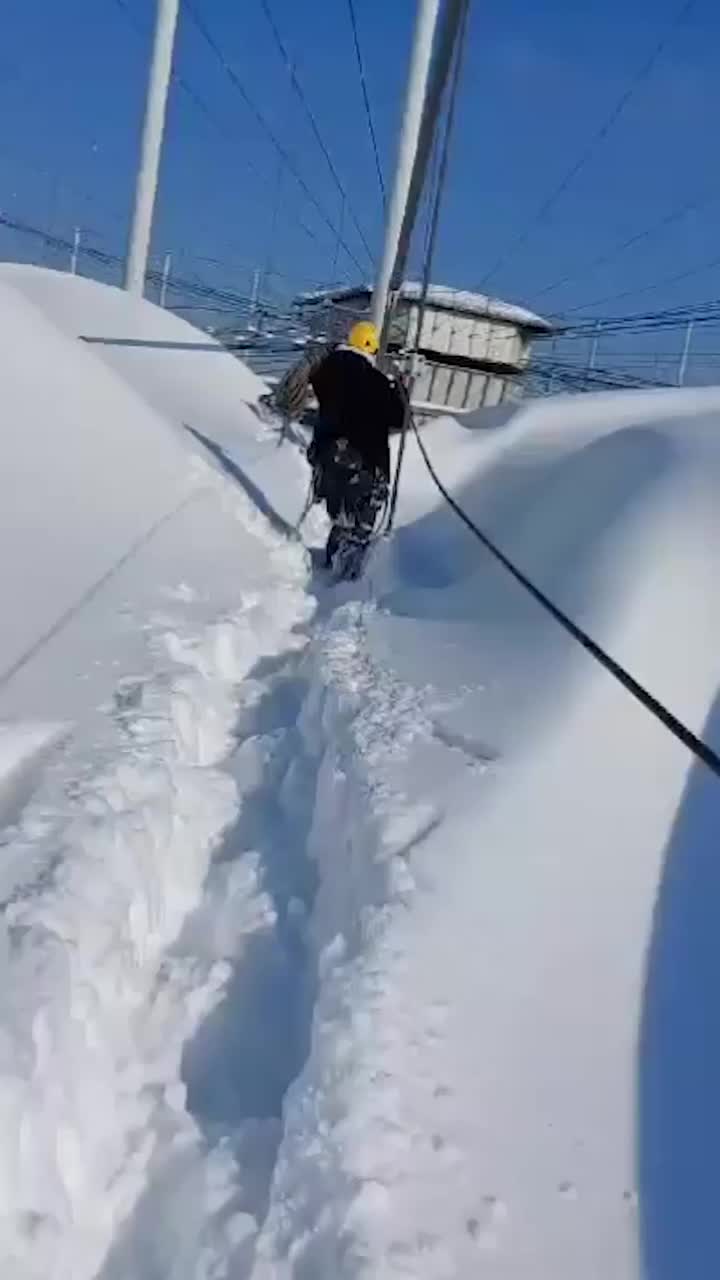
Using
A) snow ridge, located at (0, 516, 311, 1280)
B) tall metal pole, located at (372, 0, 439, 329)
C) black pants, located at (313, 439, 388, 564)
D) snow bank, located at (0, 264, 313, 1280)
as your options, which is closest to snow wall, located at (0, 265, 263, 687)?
snow bank, located at (0, 264, 313, 1280)

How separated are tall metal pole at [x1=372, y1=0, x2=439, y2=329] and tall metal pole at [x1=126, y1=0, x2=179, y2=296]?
2978 millimetres

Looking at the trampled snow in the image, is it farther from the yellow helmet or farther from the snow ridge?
the yellow helmet

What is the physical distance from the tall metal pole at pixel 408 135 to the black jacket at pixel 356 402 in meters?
6.94

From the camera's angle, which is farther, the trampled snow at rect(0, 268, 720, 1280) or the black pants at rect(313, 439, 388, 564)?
the black pants at rect(313, 439, 388, 564)

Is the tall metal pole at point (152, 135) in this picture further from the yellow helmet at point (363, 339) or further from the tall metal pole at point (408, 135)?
the yellow helmet at point (363, 339)

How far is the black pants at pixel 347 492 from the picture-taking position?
789 centimetres

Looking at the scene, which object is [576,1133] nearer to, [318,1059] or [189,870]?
[318,1059]

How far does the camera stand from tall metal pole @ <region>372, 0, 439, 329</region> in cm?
1468

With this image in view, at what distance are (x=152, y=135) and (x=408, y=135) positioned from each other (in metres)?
3.19

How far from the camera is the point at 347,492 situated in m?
8.09

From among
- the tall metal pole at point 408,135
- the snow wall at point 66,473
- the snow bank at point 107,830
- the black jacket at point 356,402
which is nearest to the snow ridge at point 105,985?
the snow bank at point 107,830

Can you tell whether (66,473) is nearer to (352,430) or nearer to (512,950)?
(352,430)

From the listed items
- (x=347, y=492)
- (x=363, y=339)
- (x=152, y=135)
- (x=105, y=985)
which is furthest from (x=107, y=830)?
(x=152, y=135)

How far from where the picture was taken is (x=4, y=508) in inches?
203
